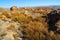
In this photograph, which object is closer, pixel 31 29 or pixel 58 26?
pixel 31 29

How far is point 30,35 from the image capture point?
57.8 ft

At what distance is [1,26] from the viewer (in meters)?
19.6

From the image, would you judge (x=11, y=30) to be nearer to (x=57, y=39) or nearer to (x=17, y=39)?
(x=17, y=39)

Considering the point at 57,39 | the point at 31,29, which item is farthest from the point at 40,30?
the point at 57,39

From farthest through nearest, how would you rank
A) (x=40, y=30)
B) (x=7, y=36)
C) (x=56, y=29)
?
(x=56, y=29)
(x=40, y=30)
(x=7, y=36)

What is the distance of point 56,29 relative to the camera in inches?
775

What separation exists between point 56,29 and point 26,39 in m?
4.20

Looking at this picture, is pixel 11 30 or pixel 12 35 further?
pixel 11 30

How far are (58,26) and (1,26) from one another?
6612 millimetres

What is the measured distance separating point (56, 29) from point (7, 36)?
5.83m

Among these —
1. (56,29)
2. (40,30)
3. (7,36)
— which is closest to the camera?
(7,36)

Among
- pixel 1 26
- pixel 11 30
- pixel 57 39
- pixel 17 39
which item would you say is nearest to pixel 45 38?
pixel 57 39

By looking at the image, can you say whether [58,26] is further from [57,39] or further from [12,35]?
[12,35]

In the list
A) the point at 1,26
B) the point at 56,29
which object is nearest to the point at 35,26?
the point at 56,29
